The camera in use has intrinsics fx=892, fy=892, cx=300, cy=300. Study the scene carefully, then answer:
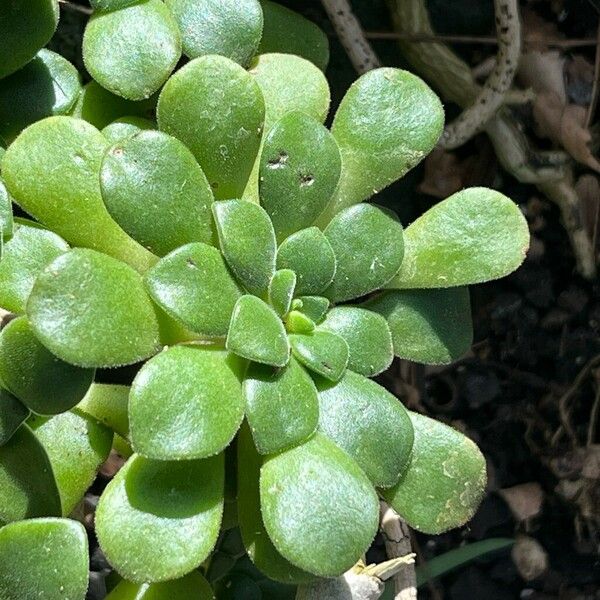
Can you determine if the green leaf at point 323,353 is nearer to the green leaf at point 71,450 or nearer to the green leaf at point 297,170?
the green leaf at point 297,170

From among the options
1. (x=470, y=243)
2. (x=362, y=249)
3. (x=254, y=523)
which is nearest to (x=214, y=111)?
(x=362, y=249)

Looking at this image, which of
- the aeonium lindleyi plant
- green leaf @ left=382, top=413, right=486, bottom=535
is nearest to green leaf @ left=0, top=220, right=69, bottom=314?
the aeonium lindleyi plant

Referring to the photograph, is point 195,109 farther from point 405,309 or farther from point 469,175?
point 469,175

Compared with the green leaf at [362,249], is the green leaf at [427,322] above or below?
below

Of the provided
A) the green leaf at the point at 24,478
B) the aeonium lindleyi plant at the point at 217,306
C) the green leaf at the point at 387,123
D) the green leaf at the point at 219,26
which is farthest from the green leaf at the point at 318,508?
the green leaf at the point at 219,26

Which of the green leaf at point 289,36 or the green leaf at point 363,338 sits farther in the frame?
the green leaf at point 289,36

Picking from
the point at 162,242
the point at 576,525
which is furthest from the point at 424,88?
the point at 576,525
